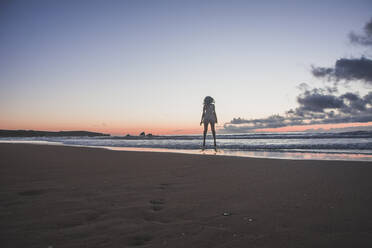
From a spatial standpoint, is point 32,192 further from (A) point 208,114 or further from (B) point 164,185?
(A) point 208,114

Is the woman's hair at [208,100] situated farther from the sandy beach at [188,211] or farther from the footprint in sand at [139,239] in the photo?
the footprint in sand at [139,239]

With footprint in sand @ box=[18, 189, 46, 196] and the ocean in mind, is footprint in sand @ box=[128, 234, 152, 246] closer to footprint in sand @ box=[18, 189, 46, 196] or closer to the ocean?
footprint in sand @ box=[18, 189, 46, 196]

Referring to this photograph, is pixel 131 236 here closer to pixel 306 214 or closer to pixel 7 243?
pixel 7 243

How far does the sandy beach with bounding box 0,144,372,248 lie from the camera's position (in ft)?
6.23

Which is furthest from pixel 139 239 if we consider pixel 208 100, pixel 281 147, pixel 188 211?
pixel 281 147

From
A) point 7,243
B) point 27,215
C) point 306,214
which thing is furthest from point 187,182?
point 7,243

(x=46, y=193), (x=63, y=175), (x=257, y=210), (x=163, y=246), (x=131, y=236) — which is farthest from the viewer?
(x=63, y=175)

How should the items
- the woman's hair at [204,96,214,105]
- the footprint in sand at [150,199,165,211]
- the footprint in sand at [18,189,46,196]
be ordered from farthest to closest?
the woman's hair at [204,96,214,105], the footprint in sand at [18,189,46,196], the footprint in sand at [150,199,165,211]

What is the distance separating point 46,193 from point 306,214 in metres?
3.45

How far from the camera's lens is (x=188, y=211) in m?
2.58

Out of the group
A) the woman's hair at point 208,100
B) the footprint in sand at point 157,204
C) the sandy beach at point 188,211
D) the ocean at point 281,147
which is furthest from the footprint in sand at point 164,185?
the woman's hair at point 208,100

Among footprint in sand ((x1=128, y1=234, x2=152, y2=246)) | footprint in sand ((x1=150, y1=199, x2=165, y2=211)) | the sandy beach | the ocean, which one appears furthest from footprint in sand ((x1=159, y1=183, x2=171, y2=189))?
the ocean

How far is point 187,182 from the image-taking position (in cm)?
412

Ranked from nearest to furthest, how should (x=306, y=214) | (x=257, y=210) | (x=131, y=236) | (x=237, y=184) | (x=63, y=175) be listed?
(x=131, y=236) < (x=306, y=214) < (x=257, y=210) < (x=237, y=184) < (x=63, y=175)
